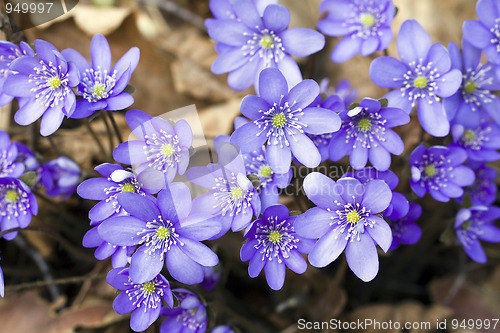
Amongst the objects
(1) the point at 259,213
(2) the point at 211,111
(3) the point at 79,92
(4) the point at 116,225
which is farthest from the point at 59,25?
(1) the point at 259,213

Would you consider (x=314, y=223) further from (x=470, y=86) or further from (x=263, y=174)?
(x=470, y=86)

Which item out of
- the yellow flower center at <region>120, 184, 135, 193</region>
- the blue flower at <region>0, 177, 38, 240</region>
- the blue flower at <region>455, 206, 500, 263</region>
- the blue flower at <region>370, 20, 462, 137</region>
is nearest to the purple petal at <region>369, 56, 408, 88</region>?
the blue flower at <region>370, 20, 462, 137</region>

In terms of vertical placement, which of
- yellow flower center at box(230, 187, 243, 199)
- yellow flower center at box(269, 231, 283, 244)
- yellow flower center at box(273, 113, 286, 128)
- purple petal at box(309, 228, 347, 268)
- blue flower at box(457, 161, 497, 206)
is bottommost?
blue flower at box(457, 161, 497, 206)

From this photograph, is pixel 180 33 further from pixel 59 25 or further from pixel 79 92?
pixel 79 92

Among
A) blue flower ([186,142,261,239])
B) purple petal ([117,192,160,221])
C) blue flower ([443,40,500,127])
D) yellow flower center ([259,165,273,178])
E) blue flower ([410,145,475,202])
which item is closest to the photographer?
purple petal ([117,192,160,221])

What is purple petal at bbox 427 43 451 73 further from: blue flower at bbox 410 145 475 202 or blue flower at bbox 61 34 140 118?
blue flower at bbox 61 34 140 118

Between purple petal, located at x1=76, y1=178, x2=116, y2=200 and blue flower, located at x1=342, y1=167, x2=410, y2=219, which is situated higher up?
purple petal, located at x1=76, y1=178, x2=116, y2=200
